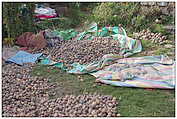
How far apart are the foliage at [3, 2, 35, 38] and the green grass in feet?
5.51

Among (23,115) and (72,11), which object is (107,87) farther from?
(72,11)

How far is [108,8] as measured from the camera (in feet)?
20.8

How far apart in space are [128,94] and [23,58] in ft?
6.45

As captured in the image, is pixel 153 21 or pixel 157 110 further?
pixel 153 21

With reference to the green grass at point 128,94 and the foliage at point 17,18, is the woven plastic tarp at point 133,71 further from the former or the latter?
the foliage at point 17,18

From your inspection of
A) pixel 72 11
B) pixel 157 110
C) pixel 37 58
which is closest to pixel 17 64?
pixel 37 58

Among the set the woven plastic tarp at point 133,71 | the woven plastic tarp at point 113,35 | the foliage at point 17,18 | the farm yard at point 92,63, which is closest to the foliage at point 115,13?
the farm yard at point 92,63

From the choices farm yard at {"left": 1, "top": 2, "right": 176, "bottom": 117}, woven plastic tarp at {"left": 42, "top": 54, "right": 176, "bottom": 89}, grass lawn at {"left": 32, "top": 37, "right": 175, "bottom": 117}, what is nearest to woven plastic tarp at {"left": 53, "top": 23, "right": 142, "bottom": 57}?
farm yard at {"left": 1, "top": 2, "right": 176, "bottom": 117}

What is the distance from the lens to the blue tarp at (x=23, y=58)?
425 cm

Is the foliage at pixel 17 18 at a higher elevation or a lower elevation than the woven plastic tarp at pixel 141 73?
higher

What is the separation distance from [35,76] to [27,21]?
1.99 meters

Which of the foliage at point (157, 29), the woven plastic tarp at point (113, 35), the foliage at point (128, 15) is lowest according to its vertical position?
the woven plastic tarp at point (113, 35)

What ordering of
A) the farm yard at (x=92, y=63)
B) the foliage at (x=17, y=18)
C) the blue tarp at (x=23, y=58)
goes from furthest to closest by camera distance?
1. the foliage at (x=17, y=18)
2. the blue tarp at (x=23, y=58)
3. the farm yard at (x=92, y=63)

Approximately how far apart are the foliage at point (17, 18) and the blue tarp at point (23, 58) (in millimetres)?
813
